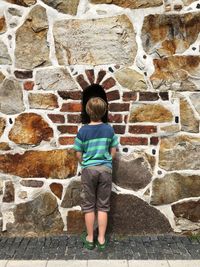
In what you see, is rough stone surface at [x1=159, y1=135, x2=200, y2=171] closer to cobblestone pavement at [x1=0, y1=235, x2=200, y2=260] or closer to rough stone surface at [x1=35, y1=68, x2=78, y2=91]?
cobblestone pavement at [x1=0, y1=235, x2=200, y2=260]

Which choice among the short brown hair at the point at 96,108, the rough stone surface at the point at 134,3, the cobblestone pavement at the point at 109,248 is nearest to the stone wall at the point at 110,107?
the rough stone surface at the point at 134,3

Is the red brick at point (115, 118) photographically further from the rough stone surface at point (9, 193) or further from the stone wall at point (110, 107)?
the rough stone surface at point (9, 193)

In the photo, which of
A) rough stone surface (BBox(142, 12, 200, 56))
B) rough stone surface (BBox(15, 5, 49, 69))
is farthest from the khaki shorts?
rough stone surface (BBox(142, 12, 200, 56))

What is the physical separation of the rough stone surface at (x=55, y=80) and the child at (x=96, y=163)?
321mm

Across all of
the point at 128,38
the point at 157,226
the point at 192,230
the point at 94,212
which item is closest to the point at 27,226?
the point at 94,212

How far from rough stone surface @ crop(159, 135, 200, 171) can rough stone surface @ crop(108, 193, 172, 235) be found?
473 mm

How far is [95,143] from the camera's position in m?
3.84

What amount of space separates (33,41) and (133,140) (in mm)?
1359

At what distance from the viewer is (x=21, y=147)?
4.09 m

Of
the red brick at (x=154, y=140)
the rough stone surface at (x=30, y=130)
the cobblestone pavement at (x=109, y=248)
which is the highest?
the rough stone surface at (x=30, y=130)

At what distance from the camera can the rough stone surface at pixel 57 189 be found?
4.12 m

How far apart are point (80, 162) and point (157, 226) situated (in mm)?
1029

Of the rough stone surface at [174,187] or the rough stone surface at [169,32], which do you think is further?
the rough stone surface at [174,187]

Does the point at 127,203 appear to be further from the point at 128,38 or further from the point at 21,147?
the point at 128,38
